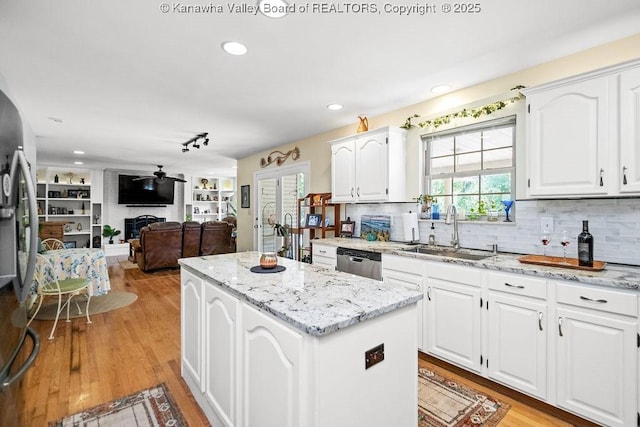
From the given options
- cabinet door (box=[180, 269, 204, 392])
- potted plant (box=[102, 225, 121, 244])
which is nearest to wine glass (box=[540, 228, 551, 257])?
cabinet door (box=[180, 269, 204, 392])

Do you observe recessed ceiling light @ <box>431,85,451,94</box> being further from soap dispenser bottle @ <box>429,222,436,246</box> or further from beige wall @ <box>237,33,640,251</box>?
soap dispenser bottle @ <box>429,222,436,246</box>

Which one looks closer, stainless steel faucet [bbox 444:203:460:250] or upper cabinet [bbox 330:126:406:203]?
stainless steel faucet [bbox 444:203:460:250]

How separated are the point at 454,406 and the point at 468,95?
8.53 feet

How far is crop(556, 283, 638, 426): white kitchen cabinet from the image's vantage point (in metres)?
1.69

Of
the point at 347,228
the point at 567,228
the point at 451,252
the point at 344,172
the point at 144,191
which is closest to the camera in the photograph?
the point at 567,228

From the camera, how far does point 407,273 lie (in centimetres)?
273

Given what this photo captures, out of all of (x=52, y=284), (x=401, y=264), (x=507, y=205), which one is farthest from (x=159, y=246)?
(x=507, y=205)

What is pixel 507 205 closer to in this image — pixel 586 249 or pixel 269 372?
pixel 586 249

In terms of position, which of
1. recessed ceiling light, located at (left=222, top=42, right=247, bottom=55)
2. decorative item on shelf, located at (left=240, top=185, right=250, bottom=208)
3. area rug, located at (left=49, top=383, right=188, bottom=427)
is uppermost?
recessed ceiling light, located at (left=222, top=42, right=247, bottom=55)

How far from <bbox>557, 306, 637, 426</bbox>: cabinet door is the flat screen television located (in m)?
8.98

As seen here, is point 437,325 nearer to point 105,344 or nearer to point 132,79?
point 105,344

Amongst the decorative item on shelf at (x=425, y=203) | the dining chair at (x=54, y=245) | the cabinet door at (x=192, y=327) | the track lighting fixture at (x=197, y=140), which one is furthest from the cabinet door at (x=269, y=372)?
the dining chair at (x=54, y=245)

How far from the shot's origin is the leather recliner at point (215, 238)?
Result: 21.8 feet

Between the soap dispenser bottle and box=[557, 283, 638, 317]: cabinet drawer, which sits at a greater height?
the soap dispenser bottle
